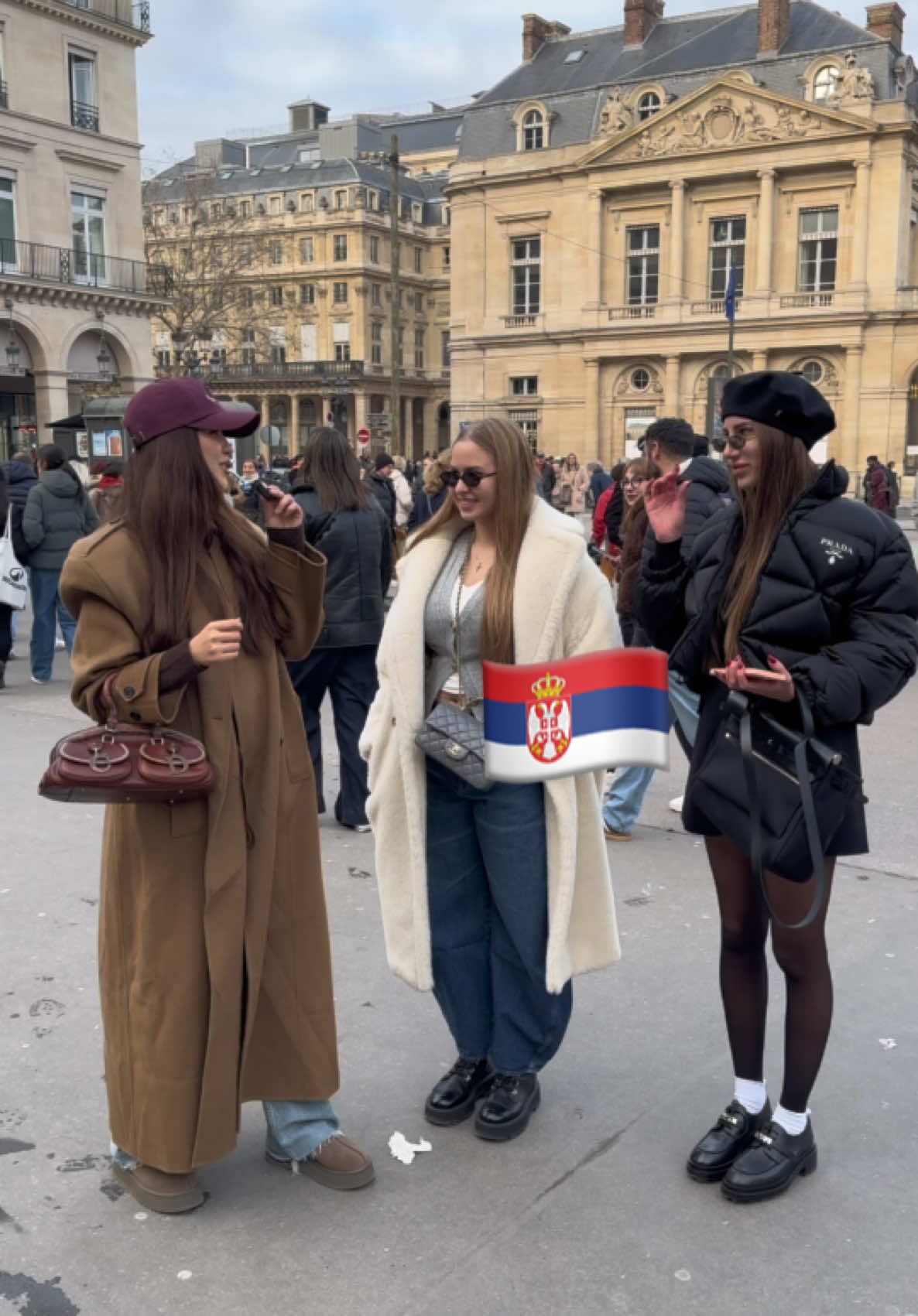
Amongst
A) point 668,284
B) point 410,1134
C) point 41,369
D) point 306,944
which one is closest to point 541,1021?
point 410,1134

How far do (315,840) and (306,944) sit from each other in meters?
0.26

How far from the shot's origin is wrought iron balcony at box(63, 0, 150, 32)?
32.8 meters

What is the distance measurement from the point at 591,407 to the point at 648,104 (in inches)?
484

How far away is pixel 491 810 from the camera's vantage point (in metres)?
3.24

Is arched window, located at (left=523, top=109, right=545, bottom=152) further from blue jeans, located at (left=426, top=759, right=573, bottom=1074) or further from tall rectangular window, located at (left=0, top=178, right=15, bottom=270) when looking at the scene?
blue jeans, located at (left=426, top=759, right=573, bottom=1074)

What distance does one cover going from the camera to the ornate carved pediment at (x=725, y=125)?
4575cm

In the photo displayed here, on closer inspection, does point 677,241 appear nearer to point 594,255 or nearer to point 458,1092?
point 594,255

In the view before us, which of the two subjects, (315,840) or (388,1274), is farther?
(315,840)

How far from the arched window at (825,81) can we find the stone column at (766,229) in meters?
3.18

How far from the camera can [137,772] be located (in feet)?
8.73

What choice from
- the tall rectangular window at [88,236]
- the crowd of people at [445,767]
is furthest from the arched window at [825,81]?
the crowd of people at [445,767]

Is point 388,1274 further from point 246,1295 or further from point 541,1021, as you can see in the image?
point 541,1021

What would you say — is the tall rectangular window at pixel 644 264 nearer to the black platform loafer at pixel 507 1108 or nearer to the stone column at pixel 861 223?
the stone column at pixel 861 223

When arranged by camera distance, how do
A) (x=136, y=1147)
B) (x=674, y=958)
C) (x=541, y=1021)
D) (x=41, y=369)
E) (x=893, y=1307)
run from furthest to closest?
(x=41, y=369)
(x=674, y=958)
(x=541, y=1021)
(x=136, y=1147)
(x=893, y=1307)
